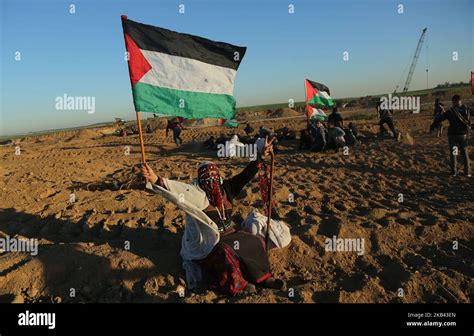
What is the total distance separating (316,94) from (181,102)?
6923 mm

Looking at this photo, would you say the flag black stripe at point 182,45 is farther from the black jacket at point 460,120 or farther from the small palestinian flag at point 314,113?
the small palestinian flag at point 314,113

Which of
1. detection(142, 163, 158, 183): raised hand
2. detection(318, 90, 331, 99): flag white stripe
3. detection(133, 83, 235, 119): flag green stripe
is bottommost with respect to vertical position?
detection(142, 163, 158, 183): raised hand

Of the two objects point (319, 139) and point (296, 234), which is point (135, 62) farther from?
point (319, 139)

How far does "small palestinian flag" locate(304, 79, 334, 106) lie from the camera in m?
9.94

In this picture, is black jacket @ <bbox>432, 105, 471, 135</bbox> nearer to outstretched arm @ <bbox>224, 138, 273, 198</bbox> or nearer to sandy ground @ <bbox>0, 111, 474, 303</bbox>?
sandy ground @ <bbox>0, 111, 474, 303</bbox>

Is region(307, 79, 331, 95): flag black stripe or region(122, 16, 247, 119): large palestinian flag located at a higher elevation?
region(307, 79, 331, 95): flag black stripe

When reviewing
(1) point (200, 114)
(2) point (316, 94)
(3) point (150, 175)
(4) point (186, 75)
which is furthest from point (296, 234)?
(2) point (316, 94)

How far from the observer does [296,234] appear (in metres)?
4.98

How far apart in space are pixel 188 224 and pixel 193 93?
61.7 inches

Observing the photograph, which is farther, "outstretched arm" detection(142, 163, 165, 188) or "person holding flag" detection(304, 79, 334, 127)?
"person holding flag" detection(304, 79, 334, 127)

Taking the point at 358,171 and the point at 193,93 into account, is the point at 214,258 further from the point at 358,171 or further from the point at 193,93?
the point at 358,171

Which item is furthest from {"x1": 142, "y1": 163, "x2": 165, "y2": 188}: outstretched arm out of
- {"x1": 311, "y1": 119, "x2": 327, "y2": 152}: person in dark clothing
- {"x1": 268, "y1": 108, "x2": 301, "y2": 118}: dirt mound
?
{"x1": 268, "y1": 108, "x2": 301, "y2": 118}: dirt mound

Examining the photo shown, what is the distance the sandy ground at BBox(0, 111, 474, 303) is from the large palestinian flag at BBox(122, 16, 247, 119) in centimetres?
184

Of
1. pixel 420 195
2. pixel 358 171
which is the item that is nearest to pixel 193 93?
pixel 420 195
